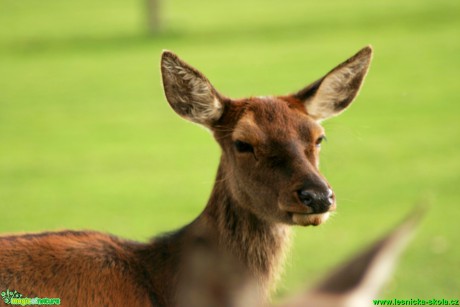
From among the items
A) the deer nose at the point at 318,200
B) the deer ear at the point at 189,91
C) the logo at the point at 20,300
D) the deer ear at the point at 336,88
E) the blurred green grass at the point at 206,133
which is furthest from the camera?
the blurred green grass at the point at 206,133

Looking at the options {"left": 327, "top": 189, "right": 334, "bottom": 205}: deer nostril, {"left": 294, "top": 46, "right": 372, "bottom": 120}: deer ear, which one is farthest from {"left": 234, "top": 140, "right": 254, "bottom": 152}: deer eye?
{"left": 327, "top": 189, "right": 334, "bottom": 205}: deer nostril

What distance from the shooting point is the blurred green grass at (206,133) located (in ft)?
35.3

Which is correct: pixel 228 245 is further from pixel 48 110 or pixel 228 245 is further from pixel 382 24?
pixel 382 24

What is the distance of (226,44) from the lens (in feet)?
78.4

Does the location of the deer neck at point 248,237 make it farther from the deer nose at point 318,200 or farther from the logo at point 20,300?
the logo at point 20,300

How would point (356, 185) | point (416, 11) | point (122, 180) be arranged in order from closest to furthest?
point (356, 185)
point (122, 180)
point (416, 11)

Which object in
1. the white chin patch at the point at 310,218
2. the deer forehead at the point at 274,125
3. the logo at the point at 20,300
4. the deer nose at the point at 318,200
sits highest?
the deer forehead at the point at 274,125

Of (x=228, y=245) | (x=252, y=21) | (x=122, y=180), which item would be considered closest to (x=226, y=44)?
(x=252, y=21)

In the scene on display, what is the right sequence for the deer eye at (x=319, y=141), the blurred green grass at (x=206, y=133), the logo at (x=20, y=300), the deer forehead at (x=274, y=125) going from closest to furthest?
the logo at (x=20, y=300) < the deer forehead at (x=274, y=125) < the deer eye at (x=319, y=141) < the blurred green grass at (x=206, y=133)

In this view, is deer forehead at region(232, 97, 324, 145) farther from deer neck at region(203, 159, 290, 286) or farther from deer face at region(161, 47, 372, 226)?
deer neck at region(203, 159, 290, 286)

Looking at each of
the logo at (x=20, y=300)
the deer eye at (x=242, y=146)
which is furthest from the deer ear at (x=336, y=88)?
the logo at (x=20, y=300)

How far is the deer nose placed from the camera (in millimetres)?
4062

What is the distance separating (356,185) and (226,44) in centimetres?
1201

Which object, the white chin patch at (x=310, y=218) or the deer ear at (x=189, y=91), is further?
the deer ear at (x=189, y=91)
